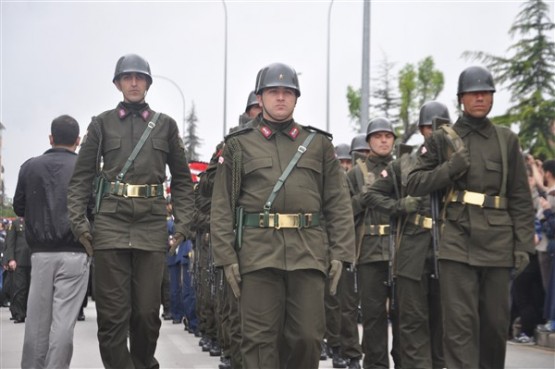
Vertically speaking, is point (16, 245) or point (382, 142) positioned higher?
point (382, 142)

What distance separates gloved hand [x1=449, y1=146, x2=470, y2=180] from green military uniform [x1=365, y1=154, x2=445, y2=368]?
1603 millimetres

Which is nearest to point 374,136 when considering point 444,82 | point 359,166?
point 359,166

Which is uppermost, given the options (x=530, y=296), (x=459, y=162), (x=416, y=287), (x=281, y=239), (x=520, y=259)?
(x=459, y=162)

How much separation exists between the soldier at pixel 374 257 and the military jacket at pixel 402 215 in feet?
Answer: 0.60

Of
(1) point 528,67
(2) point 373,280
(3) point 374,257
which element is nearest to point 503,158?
(3) point 374,257

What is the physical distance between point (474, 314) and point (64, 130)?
387 centimetres

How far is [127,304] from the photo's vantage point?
7816 millimetres

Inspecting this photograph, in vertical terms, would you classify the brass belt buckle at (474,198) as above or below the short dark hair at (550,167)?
below

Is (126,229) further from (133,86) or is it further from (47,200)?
(133,86)

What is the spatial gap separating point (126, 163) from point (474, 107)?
282 centimetres

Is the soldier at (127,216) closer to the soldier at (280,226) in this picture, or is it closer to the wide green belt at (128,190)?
the wide green belt at (128,190)

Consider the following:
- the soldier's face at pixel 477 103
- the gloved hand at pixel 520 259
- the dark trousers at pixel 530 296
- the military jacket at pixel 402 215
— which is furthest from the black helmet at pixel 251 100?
the dark trousers at pixel 530 296

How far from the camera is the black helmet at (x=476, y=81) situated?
25.8 feet

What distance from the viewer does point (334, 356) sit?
35.5 feet
